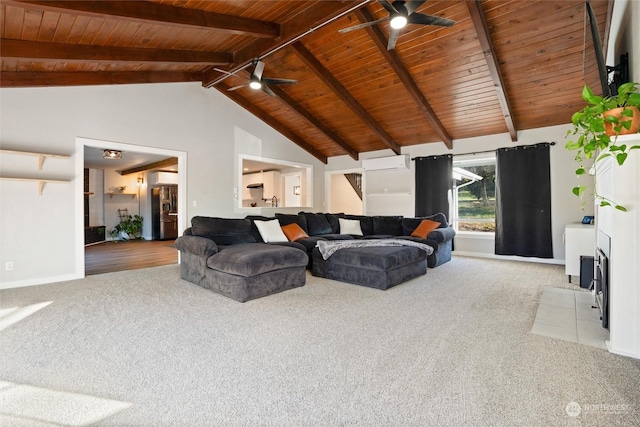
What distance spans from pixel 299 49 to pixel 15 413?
478 centimetres

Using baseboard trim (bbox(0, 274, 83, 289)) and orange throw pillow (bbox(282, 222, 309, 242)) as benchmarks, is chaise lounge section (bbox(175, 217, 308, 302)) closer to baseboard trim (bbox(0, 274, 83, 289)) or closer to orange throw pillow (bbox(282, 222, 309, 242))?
orange throw pillow (bbox(282, 222, 309, 242))

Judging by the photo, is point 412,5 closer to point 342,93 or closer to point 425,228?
point 342,93

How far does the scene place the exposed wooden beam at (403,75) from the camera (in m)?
3.88

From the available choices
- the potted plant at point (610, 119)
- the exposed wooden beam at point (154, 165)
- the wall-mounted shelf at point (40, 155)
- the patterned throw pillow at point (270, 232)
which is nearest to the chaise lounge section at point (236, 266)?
the patterned throw pillow at point (270, 232)

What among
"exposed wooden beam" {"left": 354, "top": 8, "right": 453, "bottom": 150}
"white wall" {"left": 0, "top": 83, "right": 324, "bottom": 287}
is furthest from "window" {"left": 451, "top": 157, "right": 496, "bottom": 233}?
"white wall" {"left": 0, "top": 83, "right": 324, "bottom": 287}

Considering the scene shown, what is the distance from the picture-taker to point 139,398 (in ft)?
5.18

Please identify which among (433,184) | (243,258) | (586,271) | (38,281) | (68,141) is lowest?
(38,281)

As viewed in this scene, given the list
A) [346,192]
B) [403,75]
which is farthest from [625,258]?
[346,192]

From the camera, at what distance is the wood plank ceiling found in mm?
3361

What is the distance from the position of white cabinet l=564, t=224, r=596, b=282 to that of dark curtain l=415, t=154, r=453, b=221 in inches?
97.4

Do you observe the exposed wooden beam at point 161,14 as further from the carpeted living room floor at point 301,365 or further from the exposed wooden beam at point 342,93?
the carpeted living room floor at point 301,365

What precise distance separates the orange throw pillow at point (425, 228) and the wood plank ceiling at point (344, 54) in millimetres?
1821

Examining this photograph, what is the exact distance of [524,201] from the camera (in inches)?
219

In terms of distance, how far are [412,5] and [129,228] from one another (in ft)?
32.9
